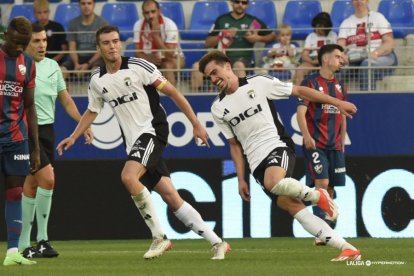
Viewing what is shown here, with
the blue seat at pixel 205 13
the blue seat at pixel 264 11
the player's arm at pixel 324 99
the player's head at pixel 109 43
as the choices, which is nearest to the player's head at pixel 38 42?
the player's head at pixel 109 43

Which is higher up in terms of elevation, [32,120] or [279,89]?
[279,89]

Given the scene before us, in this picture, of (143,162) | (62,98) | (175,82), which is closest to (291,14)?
(175,82)

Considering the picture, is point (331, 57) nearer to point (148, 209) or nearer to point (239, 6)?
point (148, 209)

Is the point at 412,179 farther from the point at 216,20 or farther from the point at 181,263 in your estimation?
the point at 181,263

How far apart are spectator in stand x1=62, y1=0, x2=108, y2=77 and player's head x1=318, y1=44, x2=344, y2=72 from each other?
182 inches

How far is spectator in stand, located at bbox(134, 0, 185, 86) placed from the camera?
17.5 metres

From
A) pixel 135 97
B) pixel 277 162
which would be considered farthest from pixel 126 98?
pixel 277 162

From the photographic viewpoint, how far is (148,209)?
11.1 meters

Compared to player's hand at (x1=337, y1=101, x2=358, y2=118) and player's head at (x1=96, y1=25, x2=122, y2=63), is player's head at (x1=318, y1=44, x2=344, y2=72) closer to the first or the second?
player's head at (x1=96, y1=25, x2=122, y2=63)

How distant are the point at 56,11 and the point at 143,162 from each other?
31.4 feet

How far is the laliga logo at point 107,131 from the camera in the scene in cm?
1702

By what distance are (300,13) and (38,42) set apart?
7971mm

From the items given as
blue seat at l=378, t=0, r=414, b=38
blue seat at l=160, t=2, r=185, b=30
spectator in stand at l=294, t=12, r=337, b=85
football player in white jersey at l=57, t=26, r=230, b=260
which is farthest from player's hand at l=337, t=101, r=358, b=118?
blue seat at l=160, t=2, r=185, b=30

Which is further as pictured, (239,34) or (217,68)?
(239,34)
